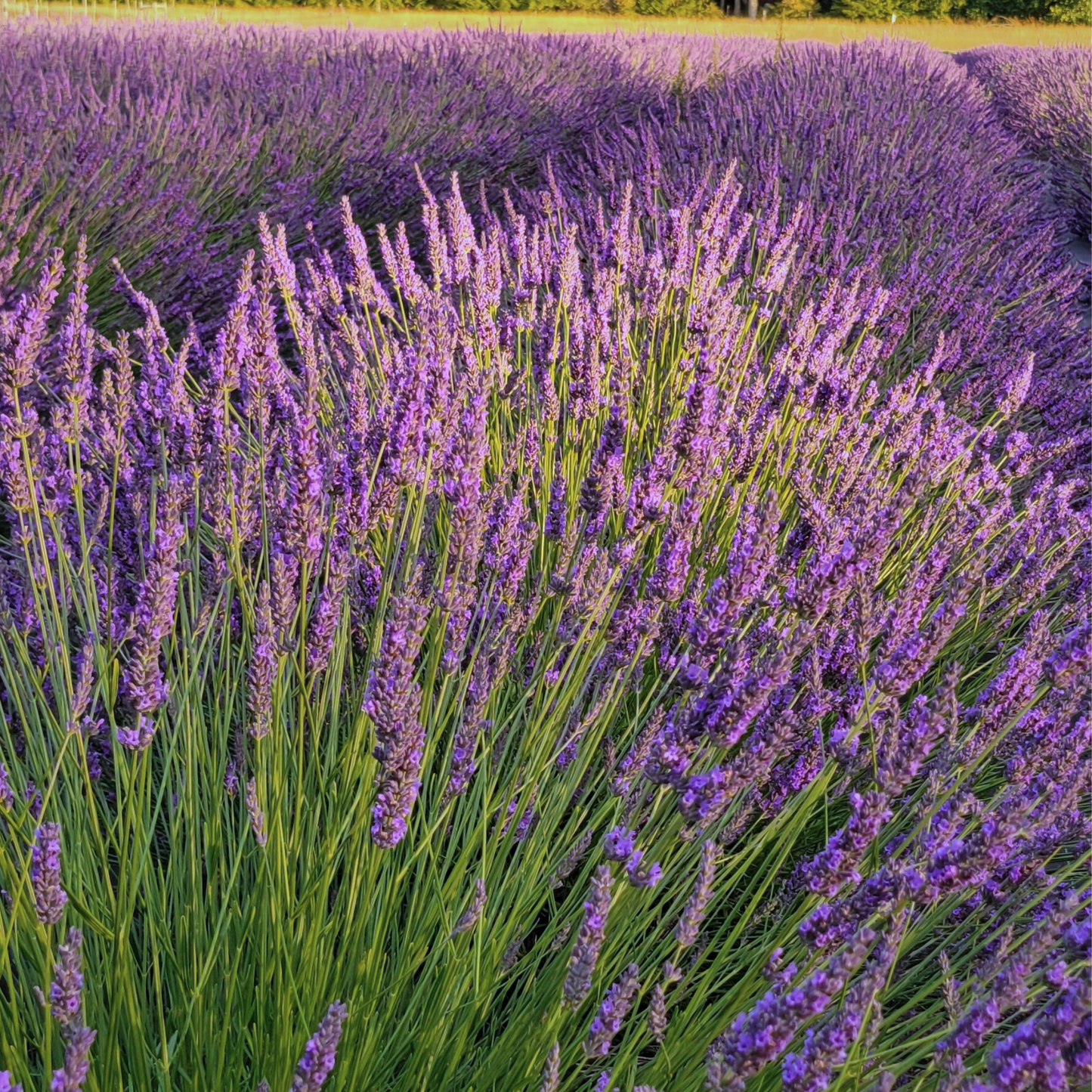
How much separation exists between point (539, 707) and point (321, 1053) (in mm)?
793

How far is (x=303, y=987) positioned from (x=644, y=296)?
197 cm

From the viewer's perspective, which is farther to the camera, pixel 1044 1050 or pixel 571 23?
pixel 571 23

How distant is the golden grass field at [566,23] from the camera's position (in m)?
13.1

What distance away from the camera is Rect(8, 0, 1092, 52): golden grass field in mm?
13086

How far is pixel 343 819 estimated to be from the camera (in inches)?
45.1

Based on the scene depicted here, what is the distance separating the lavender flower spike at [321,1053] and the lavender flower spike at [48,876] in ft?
0.73

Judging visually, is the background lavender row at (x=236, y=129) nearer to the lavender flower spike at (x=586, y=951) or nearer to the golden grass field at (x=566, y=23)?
the lavender flower spike at (x=586, y=951)

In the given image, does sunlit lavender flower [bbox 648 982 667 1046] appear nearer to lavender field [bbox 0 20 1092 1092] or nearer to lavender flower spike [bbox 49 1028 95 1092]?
lavender field [bbox 0 20 1092 1092]

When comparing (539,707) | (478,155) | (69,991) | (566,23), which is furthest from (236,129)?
(566,23)

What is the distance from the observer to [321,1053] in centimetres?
67

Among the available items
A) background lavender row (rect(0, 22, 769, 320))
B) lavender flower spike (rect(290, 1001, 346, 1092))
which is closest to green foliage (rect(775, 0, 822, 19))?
background lavender row (rect(0, 22, 769, 320))

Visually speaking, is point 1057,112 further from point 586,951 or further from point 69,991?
point 69,991

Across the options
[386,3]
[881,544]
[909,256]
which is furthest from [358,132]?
[386,3]

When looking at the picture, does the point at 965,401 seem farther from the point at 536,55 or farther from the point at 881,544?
the point at 536,55
